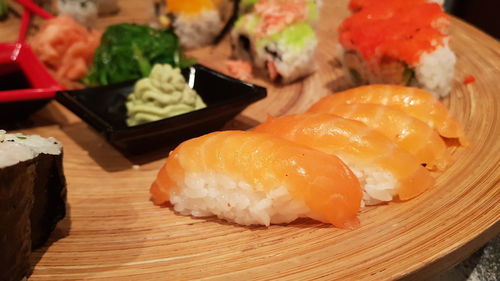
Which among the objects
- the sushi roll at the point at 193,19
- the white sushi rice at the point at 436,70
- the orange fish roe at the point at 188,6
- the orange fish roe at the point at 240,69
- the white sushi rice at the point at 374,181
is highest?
the orange fish roe at the point at 188,6

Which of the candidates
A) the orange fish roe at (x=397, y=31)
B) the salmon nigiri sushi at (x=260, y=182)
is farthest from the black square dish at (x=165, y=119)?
the orange fish roe at (x=397, y=31)

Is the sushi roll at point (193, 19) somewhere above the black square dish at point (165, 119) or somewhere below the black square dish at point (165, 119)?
above

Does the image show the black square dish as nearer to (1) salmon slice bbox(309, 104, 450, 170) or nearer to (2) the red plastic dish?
(2) the red plastic dish

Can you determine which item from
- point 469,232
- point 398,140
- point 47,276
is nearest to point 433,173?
point 398,140

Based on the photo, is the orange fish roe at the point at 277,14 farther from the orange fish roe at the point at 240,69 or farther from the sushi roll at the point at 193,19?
the sushi roll at the point at 193,19

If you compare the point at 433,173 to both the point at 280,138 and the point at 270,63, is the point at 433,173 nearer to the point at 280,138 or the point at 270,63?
the point at 280,138

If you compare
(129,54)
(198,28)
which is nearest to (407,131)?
(129,54)
